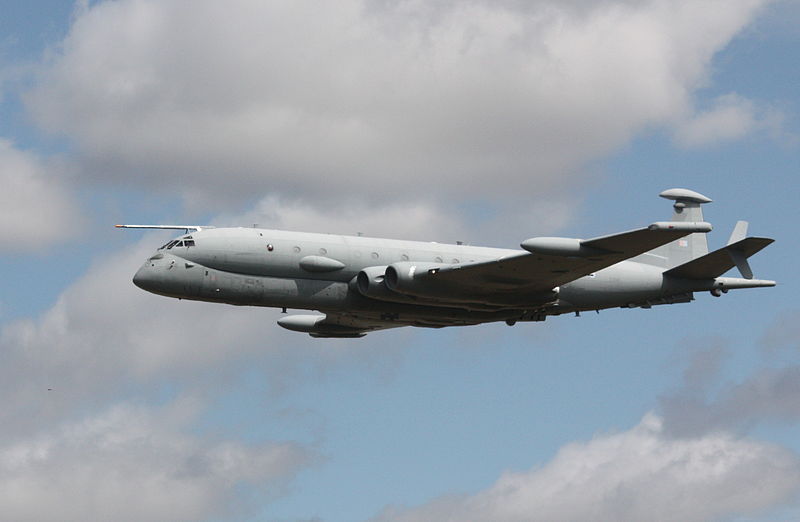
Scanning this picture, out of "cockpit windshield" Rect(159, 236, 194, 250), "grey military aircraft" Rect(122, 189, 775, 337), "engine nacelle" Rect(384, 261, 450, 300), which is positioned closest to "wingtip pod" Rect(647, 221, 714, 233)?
"grey military aircraft" Rect(122, 189, 775, 337)

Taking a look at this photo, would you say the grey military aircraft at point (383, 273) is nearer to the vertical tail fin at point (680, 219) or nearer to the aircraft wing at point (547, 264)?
the aircraft wing at point (547, 264)

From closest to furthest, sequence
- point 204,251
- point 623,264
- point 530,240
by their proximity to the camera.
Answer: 1. point 530,240
2. point 204,251
3. point 623,264

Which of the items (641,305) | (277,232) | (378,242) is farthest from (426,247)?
(641,305)

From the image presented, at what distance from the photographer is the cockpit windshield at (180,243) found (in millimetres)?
42125

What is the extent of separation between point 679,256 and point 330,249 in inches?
538

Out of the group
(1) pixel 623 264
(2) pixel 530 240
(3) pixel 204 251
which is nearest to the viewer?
(2) pixel 530 240

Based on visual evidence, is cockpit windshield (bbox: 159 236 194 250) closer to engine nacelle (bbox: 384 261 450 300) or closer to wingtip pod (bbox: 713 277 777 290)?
engine nacelle (bbox: 384 261 450 300)

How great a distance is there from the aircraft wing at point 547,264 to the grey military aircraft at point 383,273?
0.03 metres

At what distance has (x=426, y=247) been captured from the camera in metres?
44.5

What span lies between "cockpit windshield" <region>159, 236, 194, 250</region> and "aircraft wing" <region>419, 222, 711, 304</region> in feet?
25.2

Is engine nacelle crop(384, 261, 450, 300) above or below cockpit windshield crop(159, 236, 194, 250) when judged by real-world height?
below

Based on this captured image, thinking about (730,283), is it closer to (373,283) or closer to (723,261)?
(723,261)

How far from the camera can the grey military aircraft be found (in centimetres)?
4175

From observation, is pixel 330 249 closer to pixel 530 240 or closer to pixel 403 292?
pixel 403 292
